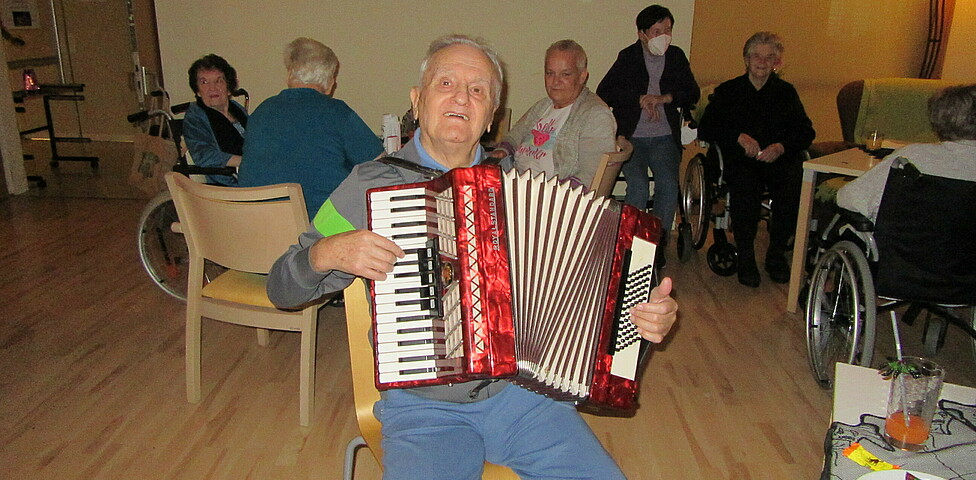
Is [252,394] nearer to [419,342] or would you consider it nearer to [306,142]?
[306,142]

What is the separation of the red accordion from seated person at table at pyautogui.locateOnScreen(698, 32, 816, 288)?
2.51 metres

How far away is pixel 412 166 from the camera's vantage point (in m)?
1.45

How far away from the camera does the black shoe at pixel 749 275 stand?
11.9 ft

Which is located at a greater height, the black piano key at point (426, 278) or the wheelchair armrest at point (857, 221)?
the black piano key at point (426, 278)

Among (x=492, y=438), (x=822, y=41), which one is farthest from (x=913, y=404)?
(x=822, y=41)

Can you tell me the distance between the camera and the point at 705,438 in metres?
2.33

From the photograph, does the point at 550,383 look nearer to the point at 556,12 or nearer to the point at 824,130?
the point at 556,12

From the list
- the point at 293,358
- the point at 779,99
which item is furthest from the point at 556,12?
the point at 293,358

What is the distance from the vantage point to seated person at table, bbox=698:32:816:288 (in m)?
3.69

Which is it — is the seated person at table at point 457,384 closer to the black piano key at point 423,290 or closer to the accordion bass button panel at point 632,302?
the accordion bass button panel at point 632,302

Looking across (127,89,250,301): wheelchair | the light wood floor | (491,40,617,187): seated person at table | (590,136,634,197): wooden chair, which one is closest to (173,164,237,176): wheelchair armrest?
(127,89,250,301): wheelchair

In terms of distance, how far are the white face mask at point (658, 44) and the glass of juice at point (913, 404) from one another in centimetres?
255

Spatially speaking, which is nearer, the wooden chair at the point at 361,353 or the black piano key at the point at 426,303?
the black piano key at the point at 426,303

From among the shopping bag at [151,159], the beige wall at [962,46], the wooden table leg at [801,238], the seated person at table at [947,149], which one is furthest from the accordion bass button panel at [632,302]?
the beige wall at [962,46]
